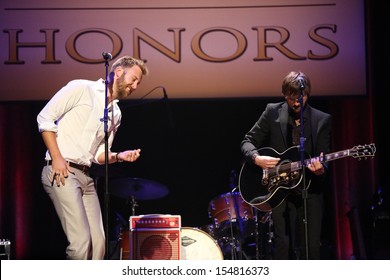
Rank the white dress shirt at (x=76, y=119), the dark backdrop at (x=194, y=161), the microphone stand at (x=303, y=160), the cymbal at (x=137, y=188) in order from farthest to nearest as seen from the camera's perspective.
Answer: the dark backdrop at (x=194, y=161), the cymbal at (x=137, y=188), the microphone stand at (x=303, y=160), the white dress shirt at (x=76, y=119)

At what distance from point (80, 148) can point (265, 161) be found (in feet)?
4.80

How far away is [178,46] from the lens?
6.24 metres

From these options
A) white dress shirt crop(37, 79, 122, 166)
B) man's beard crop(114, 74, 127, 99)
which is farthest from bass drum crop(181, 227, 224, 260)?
man's beard crop(114, 74, 127, 99)

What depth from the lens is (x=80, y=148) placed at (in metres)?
4.28

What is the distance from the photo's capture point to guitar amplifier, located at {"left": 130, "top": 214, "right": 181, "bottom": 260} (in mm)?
5148

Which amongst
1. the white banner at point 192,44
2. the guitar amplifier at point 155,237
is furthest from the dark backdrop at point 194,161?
the guitar amplifier at point 155,237

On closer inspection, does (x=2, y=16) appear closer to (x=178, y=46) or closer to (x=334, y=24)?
(x=178, y=46)

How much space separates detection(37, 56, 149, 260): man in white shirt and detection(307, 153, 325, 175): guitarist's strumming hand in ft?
4.27

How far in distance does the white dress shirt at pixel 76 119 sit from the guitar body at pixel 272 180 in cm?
134

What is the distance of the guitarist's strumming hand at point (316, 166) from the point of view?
14.9 ft

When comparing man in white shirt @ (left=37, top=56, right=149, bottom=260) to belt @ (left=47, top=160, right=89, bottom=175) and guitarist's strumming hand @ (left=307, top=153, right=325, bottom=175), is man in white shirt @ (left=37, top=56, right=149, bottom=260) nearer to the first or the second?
belt @ (left=47, top=160, right=89, bottom=175)

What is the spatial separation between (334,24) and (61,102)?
3176 millimetres

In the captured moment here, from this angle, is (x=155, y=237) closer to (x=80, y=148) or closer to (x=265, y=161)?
(x=265, y=161)

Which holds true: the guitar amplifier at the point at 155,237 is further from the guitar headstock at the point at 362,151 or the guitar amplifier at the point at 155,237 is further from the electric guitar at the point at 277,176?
the guitar headstock at the point at 362,151
